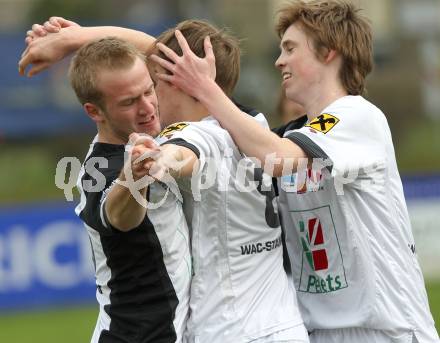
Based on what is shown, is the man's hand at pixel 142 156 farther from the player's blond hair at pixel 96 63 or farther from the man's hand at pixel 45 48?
the man's hand at pixel 45 48

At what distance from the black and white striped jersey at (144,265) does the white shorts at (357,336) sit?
0.81 meters

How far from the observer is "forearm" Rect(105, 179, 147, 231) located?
4051 millimetres

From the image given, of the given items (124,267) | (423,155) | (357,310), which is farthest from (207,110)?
(423,155)

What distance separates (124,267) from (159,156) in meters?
0.68

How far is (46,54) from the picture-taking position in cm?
494

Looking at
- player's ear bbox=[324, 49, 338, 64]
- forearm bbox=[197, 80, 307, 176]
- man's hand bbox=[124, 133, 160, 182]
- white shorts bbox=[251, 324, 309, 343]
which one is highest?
player's ear bbox=[324, 49, 338, 64]

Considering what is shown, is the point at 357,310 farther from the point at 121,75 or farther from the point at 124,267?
the point at 121,75

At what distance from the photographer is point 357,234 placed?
471cm

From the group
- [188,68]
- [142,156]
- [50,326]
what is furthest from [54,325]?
[142,156]

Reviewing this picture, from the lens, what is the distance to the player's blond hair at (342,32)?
15.8 feet

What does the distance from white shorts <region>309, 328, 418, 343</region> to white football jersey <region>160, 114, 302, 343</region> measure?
419 mm

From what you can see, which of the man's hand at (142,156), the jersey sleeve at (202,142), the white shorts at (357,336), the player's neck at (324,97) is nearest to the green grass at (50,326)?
the white shorts at (357,336)

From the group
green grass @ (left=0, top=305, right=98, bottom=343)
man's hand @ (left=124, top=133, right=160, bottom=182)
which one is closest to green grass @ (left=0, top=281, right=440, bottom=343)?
green grass @ (left=0, top=305, right=98, bottom=343)

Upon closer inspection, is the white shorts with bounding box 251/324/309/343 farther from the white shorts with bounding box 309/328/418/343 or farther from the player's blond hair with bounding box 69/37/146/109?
the player's blond hair with bounding box 69/37/146/109
